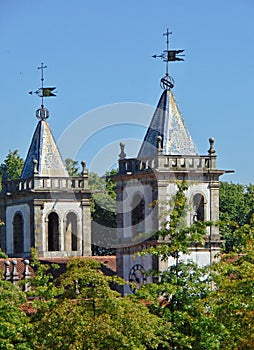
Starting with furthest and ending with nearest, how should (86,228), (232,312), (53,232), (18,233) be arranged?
(86,228) → (18,233) → (53,232) → (232,312)

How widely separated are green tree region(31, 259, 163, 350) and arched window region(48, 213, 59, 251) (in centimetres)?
2536

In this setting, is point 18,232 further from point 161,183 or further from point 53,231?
point 161,183

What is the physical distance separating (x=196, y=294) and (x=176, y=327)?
196 cm

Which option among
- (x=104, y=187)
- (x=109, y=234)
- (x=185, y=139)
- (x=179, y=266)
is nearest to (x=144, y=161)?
(x=185, y=139)

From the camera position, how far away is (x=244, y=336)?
47562mm

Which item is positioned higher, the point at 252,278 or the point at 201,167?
the point at 201,167

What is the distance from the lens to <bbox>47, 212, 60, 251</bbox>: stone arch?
240 feet

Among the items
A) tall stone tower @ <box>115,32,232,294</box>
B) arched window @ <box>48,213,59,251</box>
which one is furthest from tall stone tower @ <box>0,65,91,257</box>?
tall stone tower @ <box>115,32,232,294</box>

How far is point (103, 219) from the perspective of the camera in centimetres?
8925

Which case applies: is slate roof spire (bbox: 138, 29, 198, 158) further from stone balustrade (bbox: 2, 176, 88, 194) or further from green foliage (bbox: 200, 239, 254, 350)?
green foliage (bbox: 200, 239, 254, 350)

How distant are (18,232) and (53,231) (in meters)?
1.70

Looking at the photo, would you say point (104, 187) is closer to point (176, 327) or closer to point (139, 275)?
point (139, 275)

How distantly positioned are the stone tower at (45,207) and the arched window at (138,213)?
713 cm

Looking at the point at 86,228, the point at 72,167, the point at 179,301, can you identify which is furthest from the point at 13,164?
the point at 179,301
